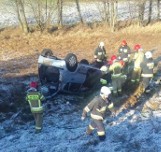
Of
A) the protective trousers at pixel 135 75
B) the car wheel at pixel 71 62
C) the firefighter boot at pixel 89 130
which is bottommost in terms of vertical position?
the firefighter boot at pixel 89 130

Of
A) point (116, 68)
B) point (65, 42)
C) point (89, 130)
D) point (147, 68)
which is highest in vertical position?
point (116, 68)

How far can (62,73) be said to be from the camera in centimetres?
1224

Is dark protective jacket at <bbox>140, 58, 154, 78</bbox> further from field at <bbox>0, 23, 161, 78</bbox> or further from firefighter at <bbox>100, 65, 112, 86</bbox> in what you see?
field at <bbox>0, 23, 161, 78</bbox>

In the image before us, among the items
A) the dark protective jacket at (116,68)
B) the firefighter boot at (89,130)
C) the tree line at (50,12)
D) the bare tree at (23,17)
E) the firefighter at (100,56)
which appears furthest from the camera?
the tree line at (50,12)

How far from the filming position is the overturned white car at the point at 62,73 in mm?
12305

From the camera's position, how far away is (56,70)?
12516mm

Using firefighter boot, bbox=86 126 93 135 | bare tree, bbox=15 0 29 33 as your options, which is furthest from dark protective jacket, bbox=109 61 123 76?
bare tree, bbox=15 0 29 33

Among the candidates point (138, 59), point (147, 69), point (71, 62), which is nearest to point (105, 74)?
point (138, 59)

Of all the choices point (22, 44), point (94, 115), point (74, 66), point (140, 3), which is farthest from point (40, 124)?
point (140, 3)

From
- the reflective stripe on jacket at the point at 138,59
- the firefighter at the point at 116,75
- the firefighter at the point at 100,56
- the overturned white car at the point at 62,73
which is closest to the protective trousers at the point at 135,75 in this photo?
the reflective stripe on jacket at the point at 138,59

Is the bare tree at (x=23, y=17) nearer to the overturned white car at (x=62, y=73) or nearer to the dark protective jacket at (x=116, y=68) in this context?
the overturned white car at (x=62, y=73)

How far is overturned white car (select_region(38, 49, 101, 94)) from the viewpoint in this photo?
1230 centimetres

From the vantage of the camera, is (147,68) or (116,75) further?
(147,68)

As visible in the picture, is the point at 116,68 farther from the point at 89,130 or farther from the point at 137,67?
the point at 89,130
